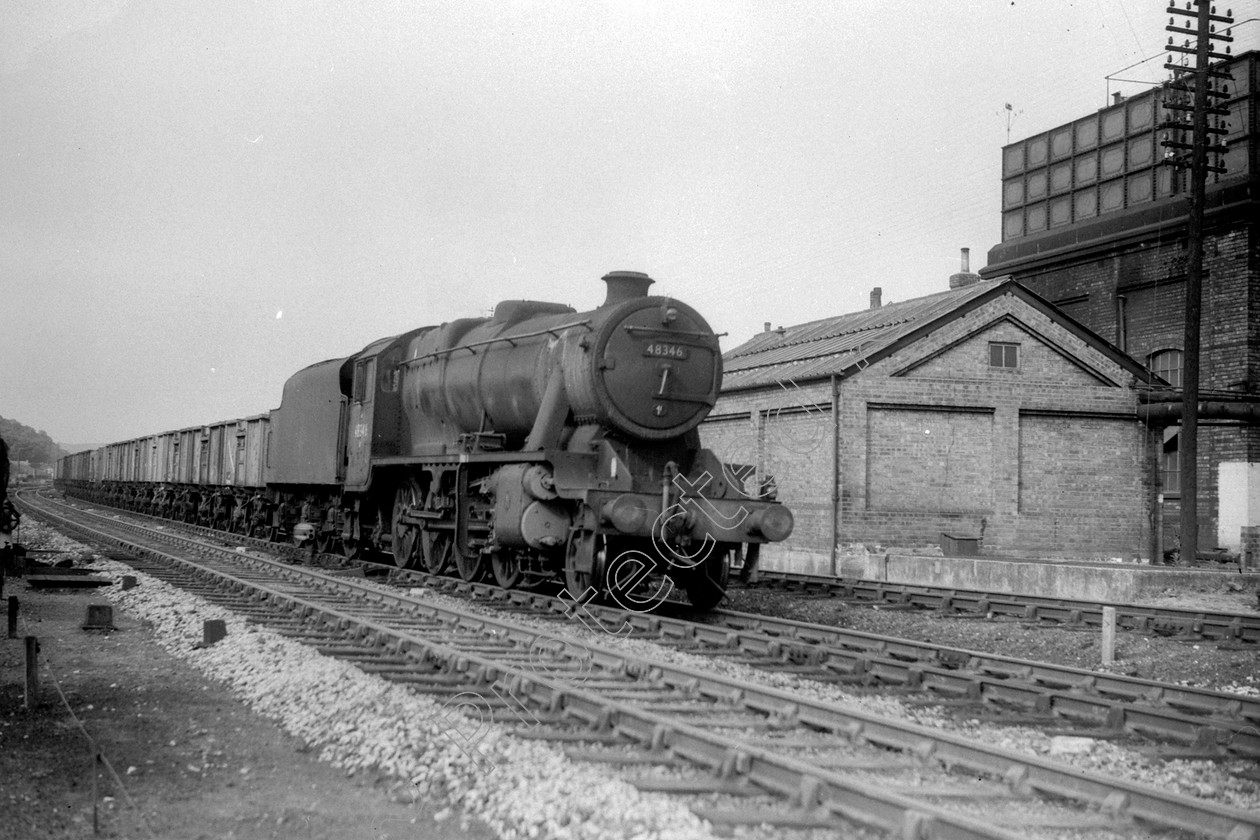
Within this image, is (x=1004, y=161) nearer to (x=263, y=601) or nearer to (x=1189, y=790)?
(x=263, y=601)

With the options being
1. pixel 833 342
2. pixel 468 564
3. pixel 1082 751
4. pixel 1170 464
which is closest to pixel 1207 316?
pixel 1170 464

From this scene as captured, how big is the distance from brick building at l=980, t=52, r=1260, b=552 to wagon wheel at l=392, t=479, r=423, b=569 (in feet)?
48.5

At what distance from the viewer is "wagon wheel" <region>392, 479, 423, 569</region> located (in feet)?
48.3

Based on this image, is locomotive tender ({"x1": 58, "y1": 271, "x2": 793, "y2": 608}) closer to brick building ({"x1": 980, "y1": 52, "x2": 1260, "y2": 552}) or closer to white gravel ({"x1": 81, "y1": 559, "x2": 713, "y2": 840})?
white gravel ({"x1": 81, "y1": 559, "x2": 713, "y2": 840})

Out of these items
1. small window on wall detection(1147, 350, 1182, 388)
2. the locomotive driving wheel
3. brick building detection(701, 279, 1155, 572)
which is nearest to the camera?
the locomotive driving wheel

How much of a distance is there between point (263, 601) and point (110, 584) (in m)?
3.81

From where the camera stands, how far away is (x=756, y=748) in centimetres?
512

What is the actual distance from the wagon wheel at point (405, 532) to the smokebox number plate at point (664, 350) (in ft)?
14.7

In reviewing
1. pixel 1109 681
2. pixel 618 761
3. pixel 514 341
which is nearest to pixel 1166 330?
pixel 514 341

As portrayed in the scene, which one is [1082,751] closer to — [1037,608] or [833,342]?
[1037,608]

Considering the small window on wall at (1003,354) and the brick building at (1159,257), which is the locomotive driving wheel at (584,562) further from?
the brick building at (1159,257)

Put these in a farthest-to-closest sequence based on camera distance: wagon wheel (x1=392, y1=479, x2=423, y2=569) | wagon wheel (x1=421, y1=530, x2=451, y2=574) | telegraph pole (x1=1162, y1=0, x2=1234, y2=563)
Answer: telegraph pole (x1=1162, y1=0, x2=1234, y2=563) < wagon wheel (x1=392, y1=479, x2=423, y2=569) < wagon wheel (x1=421, y1=530, x2=451, y2=574)

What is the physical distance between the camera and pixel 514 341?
12.9 meters

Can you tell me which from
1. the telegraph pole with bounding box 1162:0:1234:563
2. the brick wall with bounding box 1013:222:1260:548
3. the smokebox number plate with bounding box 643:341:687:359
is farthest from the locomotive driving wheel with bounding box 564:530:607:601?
the brick wall with bounding box 1013:222:1260:548
